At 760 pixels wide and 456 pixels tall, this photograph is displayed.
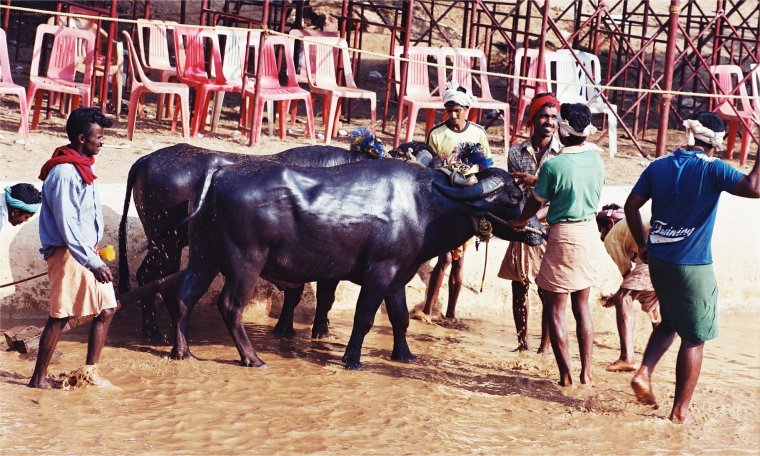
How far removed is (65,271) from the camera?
6.15 m

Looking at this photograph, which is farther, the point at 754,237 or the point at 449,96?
the point at 754,237

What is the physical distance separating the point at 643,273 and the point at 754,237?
3.02 metres

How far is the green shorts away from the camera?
241 inches

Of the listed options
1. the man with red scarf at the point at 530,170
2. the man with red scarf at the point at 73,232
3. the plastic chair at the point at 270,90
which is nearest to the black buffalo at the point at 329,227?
the man with red scarf at the point at 530,170

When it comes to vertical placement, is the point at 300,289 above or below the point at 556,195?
below

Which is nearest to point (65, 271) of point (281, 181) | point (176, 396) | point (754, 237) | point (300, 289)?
point (176, 396)

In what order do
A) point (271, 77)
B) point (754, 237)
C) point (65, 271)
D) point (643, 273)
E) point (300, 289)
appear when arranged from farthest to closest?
1. point (271, 77)
2. point (754, 237)
3. point (300, 289)
4. point (643, 273)
5. point (65, 271)

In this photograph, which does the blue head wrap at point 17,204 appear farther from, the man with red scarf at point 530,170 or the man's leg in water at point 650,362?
the man's leg in water at point 650,362

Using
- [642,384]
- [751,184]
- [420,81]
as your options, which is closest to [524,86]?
[420,81]

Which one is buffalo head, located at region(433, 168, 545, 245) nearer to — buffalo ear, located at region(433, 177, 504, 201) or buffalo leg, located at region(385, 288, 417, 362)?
buffalo ear, located at region(433, 177, 504, 201)

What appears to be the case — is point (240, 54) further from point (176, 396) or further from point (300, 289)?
point (176, 396)

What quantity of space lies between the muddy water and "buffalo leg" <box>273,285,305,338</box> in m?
0.11

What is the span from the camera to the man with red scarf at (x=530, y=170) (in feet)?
24.8

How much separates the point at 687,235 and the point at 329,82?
7309 millimetres
